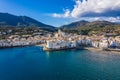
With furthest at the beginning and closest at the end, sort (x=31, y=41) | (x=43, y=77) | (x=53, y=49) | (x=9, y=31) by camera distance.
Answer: (x=9, y=31)
(x=31, y=41)
(x=53, y=49)
(x=43, y=77)

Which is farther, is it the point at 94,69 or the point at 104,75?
the point at 94,69

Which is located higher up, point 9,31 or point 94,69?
point 9,31

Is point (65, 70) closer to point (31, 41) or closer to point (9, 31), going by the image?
point (31, 41)

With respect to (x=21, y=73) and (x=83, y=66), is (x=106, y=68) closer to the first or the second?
(x=83, y=66)

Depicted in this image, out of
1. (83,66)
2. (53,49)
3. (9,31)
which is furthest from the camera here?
(9,31)

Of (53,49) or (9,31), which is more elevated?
(9,31)

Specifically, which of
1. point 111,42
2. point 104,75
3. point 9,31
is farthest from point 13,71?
point 9,31

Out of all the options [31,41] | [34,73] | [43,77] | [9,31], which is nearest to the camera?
[43,77]

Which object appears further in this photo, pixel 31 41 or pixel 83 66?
pixel 31 41

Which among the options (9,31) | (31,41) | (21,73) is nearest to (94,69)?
(21,73)
